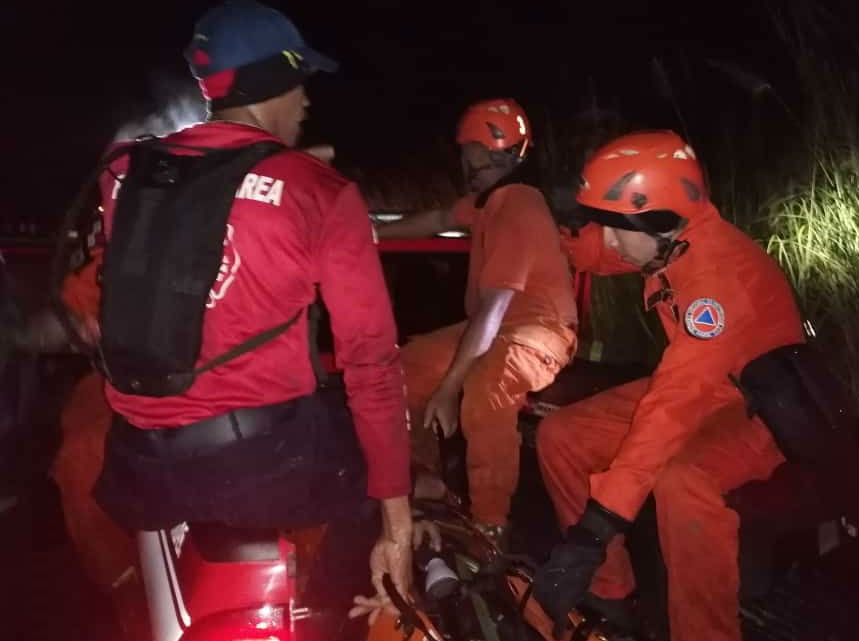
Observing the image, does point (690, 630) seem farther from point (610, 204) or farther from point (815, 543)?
point (610, 204)

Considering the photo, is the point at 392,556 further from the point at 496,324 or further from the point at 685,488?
the point at 496,324

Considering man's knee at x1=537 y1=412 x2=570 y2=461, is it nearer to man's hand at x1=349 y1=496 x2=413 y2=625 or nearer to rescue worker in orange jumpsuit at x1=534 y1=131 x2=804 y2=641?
rescue worker in orange jumpsuit at x1=534 y1=131 x2=804 y2=641

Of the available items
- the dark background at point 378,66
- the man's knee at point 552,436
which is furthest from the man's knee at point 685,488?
the dark background at point 378,66

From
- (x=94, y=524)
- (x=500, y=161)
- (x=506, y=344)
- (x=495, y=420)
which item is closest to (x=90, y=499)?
(x=94, y=524)

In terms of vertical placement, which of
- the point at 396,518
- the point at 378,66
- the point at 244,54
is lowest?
the point at 396,518

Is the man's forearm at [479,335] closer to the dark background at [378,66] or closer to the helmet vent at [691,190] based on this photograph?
the helmet vent at [691,190]

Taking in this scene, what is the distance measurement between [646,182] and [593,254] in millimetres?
780

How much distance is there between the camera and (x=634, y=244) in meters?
3.50

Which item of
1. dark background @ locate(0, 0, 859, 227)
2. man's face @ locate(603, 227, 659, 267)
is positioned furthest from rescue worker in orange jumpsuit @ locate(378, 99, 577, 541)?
dark background @ locate(0, 0, 859, 227)

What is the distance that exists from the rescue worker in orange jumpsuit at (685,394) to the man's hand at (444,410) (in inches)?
38.5

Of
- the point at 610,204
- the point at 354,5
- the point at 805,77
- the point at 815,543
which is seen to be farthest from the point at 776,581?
the point at 354,5

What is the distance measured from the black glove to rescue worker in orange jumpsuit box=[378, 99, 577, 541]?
0.98 m

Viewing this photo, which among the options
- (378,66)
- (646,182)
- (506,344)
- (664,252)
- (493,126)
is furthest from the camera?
(378,66)

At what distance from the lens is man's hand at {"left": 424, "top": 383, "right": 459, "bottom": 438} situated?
4.09 m
